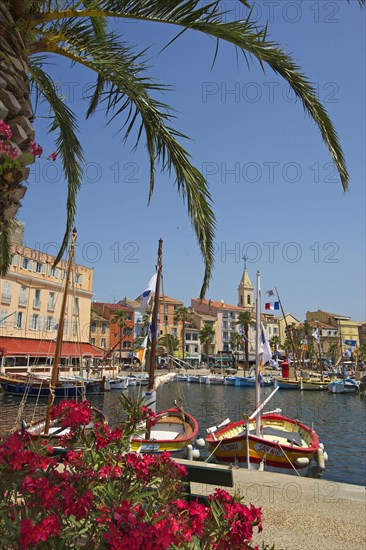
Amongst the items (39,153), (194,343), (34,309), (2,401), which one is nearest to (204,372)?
(194,343)

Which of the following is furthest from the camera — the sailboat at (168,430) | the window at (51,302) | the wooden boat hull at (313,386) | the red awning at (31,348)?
the wooden boat hull at (313,386)

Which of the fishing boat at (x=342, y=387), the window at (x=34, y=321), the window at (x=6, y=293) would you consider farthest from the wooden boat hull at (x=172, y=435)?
the fishing boat at (x=342, y=387)

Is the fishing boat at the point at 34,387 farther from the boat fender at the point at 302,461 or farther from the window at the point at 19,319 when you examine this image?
the boat fender at the point at 302,461

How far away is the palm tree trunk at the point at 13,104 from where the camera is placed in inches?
160

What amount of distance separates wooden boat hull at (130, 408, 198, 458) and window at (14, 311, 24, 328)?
1228 inches

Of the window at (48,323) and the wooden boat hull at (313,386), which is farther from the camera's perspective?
the wooden boat hull at (313,386)

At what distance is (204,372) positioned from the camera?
77562 millimetres

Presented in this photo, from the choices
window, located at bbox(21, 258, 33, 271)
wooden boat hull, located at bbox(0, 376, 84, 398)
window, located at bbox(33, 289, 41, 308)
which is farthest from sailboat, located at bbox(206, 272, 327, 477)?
window, located at bbox(21, 258, 33, 271)

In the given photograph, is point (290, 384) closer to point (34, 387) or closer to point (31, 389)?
point (34, 387)

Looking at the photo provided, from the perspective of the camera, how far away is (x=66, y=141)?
6848mm

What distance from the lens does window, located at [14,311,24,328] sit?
45694 mm

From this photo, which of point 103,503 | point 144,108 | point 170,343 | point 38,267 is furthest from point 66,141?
point 170,343

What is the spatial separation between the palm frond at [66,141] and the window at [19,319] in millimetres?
42086

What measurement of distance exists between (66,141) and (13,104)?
2.82m
